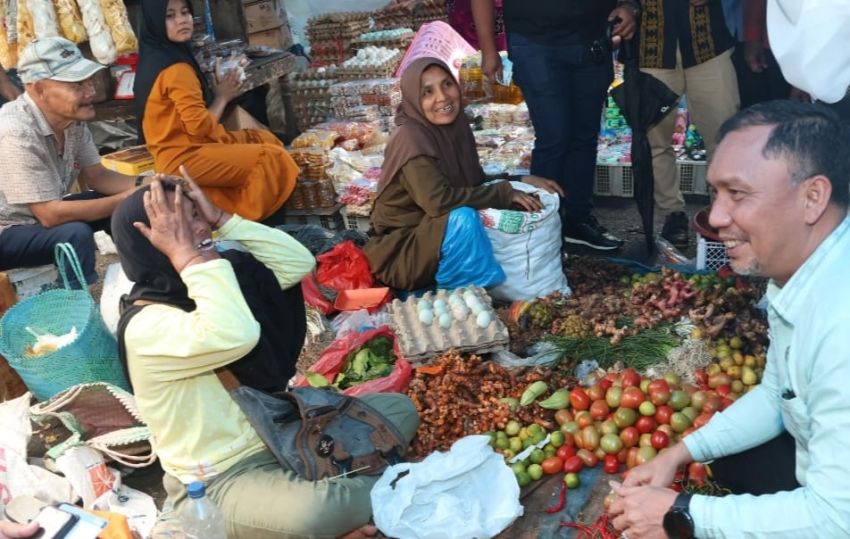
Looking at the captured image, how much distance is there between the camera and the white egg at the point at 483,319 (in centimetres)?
359

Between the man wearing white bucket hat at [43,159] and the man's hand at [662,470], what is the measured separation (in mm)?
3220

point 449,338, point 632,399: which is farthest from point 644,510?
point 449,338

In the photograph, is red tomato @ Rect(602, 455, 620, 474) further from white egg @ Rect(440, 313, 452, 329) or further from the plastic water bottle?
the plastic water bottle

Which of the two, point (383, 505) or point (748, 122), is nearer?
point (748, 122)

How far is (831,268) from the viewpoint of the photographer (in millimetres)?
1752

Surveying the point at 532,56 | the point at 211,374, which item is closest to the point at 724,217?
the point at 211,374

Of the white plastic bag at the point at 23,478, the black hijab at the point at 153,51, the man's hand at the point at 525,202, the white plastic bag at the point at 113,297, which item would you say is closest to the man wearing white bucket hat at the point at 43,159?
the black hijab at the point at 153,51

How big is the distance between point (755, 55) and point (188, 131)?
326 cm

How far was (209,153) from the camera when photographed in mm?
4836

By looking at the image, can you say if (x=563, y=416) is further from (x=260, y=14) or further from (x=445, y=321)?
(x=260, y=14)

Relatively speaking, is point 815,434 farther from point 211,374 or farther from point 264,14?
point 264,14

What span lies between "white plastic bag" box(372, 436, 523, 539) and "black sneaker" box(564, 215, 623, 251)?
2.26 meters

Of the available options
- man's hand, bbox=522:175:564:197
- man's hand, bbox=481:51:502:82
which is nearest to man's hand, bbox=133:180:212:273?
man's hand, bbox=522:175:564:197

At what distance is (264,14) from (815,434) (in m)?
6.80
